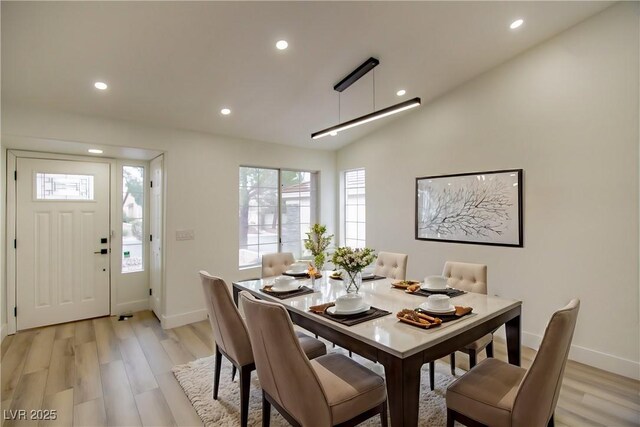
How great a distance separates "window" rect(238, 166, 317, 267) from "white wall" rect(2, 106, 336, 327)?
0.22 meters

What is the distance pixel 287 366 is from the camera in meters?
1.54

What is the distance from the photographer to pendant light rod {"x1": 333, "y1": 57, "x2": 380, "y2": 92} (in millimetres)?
3014

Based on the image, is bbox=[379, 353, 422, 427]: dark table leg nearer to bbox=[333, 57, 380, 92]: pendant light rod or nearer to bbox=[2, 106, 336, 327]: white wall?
bbox=[333, 57, 380, 92]: pendant light rod

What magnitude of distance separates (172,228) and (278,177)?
180 cm

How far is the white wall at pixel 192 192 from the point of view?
3.52m

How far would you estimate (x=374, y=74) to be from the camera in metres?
3.29

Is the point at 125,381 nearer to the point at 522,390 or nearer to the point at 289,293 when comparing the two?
the point at 289,293

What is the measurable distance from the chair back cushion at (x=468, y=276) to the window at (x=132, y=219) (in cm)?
413

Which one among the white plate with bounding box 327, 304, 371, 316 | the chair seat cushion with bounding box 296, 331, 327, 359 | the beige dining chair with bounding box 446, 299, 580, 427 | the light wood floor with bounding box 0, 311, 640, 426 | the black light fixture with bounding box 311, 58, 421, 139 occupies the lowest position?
the light wood floor with bounding box 0, 311, 640, 426

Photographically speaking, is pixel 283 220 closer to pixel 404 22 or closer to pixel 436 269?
pixel 436 269

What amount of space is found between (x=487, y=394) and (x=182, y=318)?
355 cm

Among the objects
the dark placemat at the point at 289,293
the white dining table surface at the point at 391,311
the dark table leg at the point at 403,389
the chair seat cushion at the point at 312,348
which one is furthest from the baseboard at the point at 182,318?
the dark table leg at the point at 403,389

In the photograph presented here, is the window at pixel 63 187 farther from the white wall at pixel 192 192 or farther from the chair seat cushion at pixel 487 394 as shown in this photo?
the chair seat cushion at pixel 487 394

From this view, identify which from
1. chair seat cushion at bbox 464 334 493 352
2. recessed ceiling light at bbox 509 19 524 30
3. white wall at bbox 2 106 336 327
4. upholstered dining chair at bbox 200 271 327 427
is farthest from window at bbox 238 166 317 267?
recessed ceiling light at bbox 509 19 524 30
